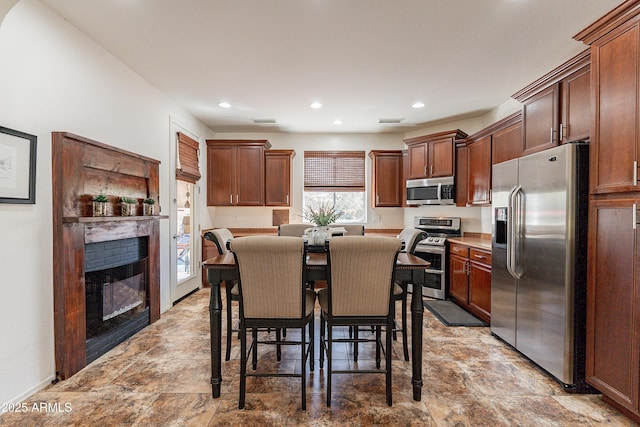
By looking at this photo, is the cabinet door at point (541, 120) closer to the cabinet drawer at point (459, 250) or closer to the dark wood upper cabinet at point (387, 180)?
the cabinet drawer at point (459, 250)

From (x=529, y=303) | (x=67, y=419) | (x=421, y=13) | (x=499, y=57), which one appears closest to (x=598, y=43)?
(x=499, y=57)

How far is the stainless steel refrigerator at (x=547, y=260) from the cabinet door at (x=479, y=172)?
0.96m

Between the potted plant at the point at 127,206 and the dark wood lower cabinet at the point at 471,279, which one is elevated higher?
the potted plant at the point at 127,206

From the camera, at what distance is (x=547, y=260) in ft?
7.73

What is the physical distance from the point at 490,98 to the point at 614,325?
9.66 feet

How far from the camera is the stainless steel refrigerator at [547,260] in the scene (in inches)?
85.7

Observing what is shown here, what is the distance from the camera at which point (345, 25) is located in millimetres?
2361

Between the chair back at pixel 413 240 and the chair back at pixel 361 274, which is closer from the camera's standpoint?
the chair back at pixel 361 274

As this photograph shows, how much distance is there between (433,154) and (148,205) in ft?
13.1

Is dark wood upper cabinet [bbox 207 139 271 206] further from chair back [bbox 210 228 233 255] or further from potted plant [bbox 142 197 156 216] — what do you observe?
chair back [bbox 210 228 233 255]

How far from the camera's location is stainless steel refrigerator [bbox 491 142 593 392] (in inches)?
85.7

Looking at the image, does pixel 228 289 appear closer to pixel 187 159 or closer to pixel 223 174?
pixel 187 159

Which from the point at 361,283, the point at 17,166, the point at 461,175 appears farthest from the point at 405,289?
the point at 17,166

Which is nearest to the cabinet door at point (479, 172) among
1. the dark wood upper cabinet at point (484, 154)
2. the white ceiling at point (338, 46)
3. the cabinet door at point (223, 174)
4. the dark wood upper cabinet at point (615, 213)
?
the dark wood upper cabinet at point (484, 154)
